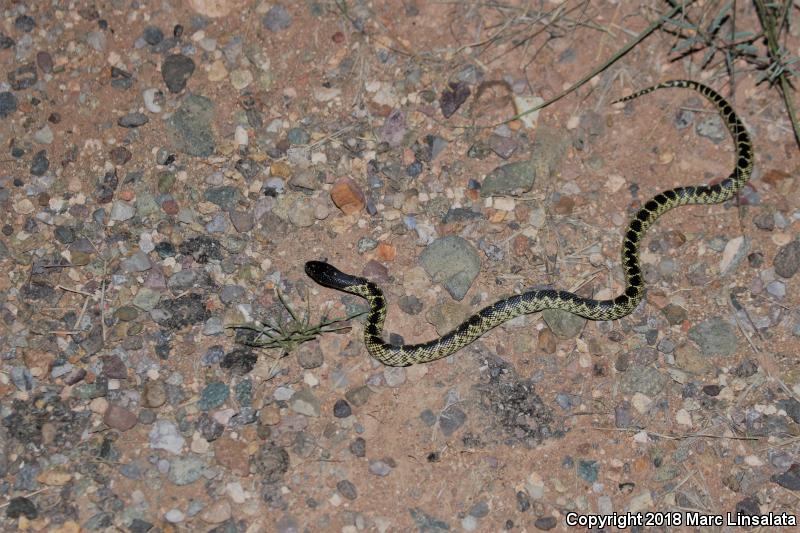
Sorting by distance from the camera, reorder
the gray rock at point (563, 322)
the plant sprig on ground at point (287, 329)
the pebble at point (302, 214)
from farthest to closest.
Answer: the pebble at point (302, 214)
the gray rock at point (563, 322)
the plant sprig on ground at point (287, 329)

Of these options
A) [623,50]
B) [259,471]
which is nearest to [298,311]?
[259,471]

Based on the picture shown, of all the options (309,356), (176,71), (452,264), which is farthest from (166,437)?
(176,71)

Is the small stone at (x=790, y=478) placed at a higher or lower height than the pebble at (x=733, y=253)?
lower

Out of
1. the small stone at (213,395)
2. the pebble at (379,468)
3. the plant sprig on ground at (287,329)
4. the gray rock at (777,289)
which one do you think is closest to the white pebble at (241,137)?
the plant sprig on ground at (287,329)

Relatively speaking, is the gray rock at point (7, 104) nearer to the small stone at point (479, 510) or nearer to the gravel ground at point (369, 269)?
the gravel ground at point (369, 269)

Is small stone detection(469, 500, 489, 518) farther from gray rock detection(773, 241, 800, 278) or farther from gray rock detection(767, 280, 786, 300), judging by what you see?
gray rock detection(773, 241, 800, 278)

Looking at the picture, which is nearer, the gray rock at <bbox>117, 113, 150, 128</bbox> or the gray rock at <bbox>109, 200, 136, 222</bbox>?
the gray rock at <bbox>109, 200, 136, 222</bbox>

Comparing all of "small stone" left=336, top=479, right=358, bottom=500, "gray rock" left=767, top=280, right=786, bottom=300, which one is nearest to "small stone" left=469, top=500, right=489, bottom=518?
"small stone" left=336, top=479, right=358, bottom=500
